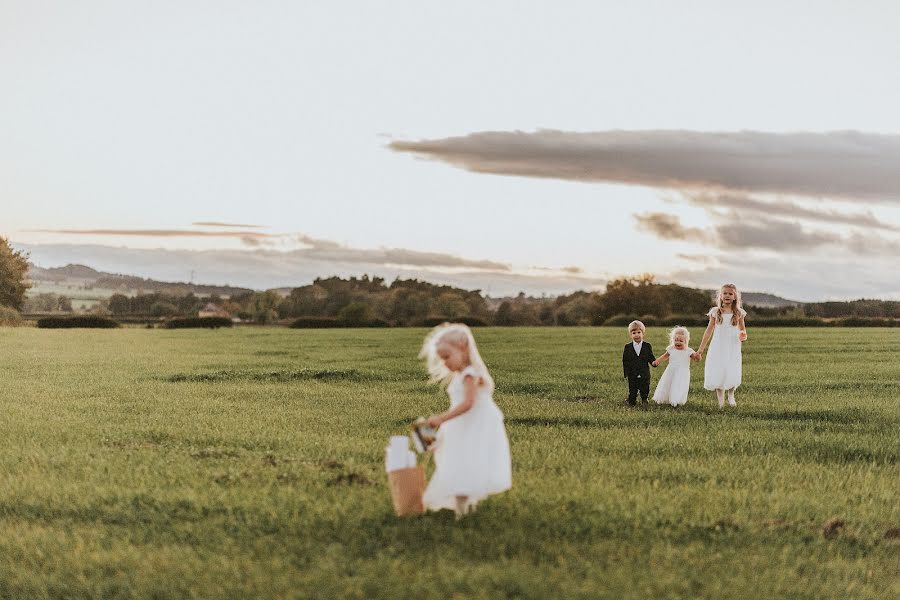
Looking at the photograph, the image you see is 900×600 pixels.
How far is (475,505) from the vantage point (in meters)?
8.35

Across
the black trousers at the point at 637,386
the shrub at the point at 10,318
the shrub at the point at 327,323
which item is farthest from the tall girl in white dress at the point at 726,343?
the shrub at the point at 10,318

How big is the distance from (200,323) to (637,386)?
50.4 meters

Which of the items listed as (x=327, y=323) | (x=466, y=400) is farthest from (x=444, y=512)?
(x=327, y=323)

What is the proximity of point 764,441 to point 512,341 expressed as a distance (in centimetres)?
3081

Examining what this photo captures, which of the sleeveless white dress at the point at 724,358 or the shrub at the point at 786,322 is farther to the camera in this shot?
the shrub at the point at 786,322

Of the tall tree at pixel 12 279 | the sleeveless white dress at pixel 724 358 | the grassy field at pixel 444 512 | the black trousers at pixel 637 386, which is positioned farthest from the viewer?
the tall tree at pixel 12 279

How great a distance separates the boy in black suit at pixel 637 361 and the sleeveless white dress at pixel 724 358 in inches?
45.4

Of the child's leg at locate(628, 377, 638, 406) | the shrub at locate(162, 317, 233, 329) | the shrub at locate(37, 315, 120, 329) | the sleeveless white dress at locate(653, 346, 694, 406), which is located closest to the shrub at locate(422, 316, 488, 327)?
the shrub at locate(162, 317, 233, 329)

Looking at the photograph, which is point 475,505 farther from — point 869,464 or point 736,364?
point 736,364

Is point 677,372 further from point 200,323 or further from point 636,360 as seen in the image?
point 200,323

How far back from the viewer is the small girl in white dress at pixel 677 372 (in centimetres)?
1695

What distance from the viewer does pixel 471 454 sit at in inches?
303

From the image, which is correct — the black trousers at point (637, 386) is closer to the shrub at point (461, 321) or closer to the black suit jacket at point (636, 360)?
the black suit jacket at point (636, 360)

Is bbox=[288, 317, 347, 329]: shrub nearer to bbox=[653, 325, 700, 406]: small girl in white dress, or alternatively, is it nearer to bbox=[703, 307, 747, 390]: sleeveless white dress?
bbox=[653, 325, 700, 406]: small girl in white dress
